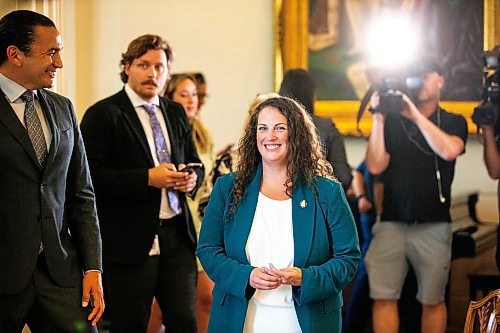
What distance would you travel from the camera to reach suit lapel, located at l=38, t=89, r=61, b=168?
8.91ft

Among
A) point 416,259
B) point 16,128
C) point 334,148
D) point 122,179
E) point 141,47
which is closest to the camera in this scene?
point 16,128

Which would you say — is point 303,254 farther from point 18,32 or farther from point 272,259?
point 18,32

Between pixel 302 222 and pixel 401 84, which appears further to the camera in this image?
pixel 401 84

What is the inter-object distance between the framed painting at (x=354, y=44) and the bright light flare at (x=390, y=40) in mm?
62

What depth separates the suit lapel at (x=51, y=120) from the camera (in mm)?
2716

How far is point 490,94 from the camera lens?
14.9ft

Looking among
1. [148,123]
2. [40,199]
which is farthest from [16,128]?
[148,123]

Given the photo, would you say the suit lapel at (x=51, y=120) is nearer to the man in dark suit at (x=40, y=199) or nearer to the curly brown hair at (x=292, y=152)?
the man in dark suit at (x=40, y=199)

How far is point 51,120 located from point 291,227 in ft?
2.69

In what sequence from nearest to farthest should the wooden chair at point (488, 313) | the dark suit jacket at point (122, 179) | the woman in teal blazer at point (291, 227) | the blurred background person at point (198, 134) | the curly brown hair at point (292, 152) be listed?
the wooden chair at point (488, 313) < the woman in teal blazer at point (291, 227) < the curly brown hair at point (292, 152) < the dark suit jacket at point (122, 179) < the blurred background person at point (198, 134)

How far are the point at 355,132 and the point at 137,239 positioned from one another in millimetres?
2244

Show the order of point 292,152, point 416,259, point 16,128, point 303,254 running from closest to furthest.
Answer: point 16,128, point 303,254, point 292,152, point 416,259

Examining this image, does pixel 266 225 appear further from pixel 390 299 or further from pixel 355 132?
pixel 355 132

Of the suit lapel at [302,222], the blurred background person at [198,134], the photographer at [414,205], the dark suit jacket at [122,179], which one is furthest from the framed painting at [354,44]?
the suit lapel at [302,222]
